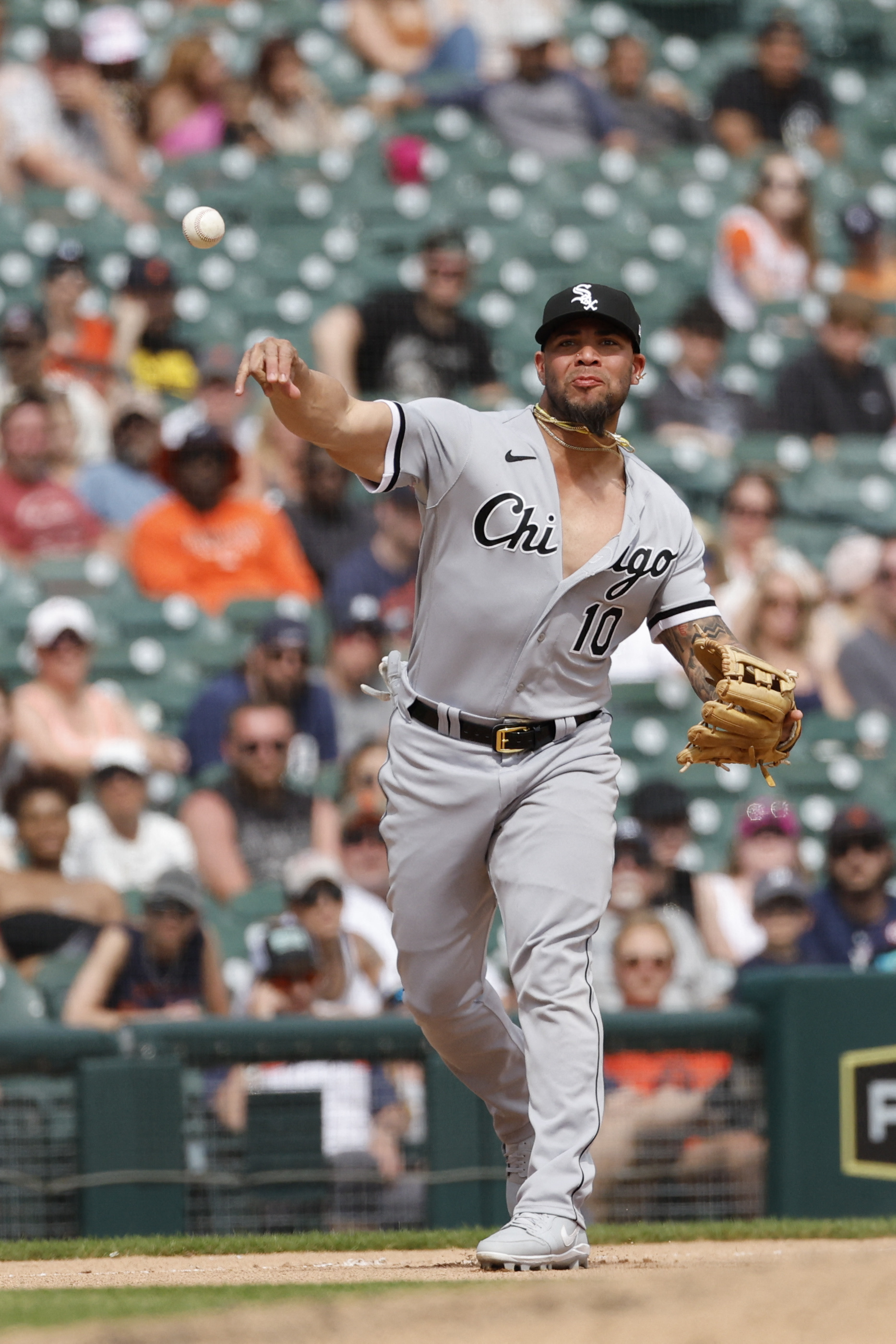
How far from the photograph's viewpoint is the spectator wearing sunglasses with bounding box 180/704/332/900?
6.72 metres

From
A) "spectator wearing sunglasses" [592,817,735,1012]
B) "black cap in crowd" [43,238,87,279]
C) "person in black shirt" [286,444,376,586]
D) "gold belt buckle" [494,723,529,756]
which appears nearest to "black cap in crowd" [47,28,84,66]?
"black cap in crowd" [43,238,87,279]

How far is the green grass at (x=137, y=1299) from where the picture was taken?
2.82 metres

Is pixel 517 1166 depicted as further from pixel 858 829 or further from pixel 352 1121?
pixel 858 829

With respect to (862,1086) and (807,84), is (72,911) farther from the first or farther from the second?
(807,84)

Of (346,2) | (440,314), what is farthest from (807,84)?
(440,314)

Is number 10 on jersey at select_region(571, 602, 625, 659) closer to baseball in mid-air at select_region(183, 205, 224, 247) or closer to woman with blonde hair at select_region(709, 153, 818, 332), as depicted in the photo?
baseball in mid-air at select_region(183, 205, 224, 247)

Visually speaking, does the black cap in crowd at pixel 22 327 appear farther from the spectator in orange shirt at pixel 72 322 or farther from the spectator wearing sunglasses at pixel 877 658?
the spectator wearing sunglasses at pixel 877 658

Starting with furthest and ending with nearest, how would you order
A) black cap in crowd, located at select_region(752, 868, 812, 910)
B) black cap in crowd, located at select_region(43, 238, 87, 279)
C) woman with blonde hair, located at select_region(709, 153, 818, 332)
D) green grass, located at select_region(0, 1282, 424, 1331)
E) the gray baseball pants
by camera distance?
woman with blonde hair, located at select_region(709, 153, 818, 332) → black cap in crowd, located at select_region(43, 238, 87, 279) → black cap in crowd, located at select_region(752, 868, 812, 910) → the gray baseball pants → green grass, located at select_region(0, 1282, 424, 1331)

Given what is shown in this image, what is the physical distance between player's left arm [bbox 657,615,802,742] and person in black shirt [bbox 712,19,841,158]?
23.3ft

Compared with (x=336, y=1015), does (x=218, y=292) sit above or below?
above

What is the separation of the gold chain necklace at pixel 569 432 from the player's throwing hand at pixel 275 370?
550 millimetres

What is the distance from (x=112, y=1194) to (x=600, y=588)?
7.40 feet

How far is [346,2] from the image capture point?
10242 mm

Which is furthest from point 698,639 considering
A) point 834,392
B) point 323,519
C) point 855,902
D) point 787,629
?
point 834,392
